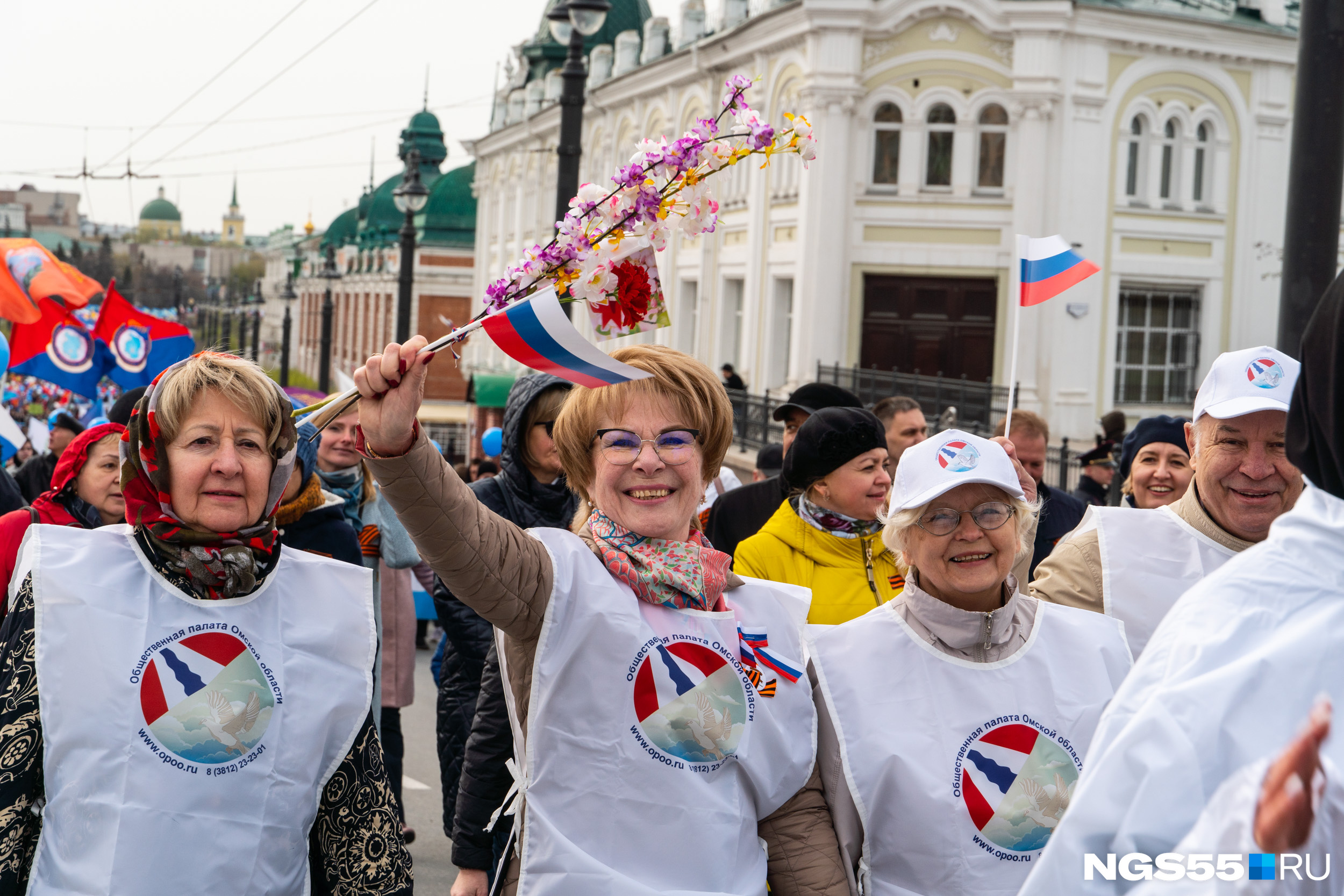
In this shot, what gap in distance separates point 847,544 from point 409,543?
230 centimetres

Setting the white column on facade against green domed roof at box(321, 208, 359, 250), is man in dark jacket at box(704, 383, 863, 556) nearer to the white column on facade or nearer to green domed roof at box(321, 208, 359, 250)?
the white column on facade

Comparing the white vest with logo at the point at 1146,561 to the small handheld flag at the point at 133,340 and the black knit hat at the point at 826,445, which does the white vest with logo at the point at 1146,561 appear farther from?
the small handheld flag at the point at 133,340

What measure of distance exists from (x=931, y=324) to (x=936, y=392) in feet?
10.5

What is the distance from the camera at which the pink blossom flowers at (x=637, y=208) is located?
315cm

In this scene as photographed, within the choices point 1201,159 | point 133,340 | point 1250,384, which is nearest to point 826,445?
point 1250,384

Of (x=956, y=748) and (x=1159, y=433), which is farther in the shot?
(x=1159, y=433)

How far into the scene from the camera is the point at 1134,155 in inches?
1001

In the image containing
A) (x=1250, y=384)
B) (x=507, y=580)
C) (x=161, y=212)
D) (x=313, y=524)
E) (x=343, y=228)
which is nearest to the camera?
(x=507, y=580)

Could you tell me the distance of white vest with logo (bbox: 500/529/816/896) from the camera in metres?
2.86

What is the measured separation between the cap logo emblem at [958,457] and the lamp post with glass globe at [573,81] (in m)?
7.06

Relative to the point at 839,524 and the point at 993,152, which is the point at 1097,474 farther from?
the point at 993,152

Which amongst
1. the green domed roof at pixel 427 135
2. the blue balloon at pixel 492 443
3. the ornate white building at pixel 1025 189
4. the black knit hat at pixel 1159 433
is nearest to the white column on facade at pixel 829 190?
the ornate white building at pixel 1025 189

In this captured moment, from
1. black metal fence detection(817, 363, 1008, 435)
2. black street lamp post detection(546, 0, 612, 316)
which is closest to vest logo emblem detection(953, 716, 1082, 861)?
black street lamp post detection(546, 0, 612, 316)

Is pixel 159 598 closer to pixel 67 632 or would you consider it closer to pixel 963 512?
pixel 67 632
